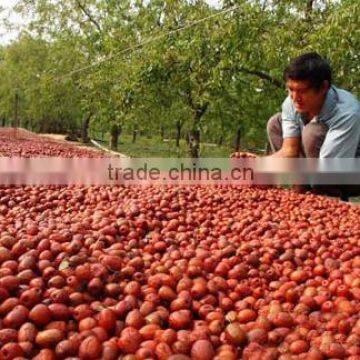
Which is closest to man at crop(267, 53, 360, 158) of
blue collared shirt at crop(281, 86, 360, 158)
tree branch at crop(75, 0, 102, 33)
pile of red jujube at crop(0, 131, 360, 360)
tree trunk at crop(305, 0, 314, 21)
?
blue collared shirt at crop(281, 86, 360, 158)

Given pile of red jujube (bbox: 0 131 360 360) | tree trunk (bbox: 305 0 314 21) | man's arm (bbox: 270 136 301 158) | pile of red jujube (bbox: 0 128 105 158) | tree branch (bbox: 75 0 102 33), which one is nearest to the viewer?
pile of red jujube (bbox: 0 131 360 360)

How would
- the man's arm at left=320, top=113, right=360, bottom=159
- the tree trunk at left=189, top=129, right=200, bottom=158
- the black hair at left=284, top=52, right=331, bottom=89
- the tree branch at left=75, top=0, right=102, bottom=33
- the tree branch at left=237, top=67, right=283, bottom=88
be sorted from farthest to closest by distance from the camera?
the tree branch at left=75, top=0, right=102, bottom=33 < the tree trunk at left=189, top=129, right=200, bottom=158 < the tree branch at left=237, top=67, right=283, bottom=88 < the man's arm at left=320, top=113, right=360, bottom=159 < the black hair at left=284, top=52, right=331, bottom=89

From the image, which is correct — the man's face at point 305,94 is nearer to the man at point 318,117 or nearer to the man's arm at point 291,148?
the man at point 318,117

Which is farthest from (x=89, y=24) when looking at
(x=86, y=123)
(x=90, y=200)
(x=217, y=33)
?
(x=90, y=200)

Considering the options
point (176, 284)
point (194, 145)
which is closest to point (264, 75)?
point (194, 145)

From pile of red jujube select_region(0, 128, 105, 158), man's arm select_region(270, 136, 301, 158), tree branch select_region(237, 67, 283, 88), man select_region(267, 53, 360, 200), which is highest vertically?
tree branch select_region(237, 67, 283, 88)

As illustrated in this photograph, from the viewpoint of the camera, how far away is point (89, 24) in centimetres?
2353

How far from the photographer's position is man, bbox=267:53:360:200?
170 inches

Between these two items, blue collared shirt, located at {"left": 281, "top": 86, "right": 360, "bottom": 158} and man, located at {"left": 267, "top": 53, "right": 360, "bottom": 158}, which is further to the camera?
blue collared shirt, located at {"left": 281, "top": 86, "right": 360, "bottom": 158}

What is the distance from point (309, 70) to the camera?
423 centimetres

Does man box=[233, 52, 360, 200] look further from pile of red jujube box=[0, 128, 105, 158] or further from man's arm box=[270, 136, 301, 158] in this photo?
pile of red jujube box=[0, 128, 105, 158]

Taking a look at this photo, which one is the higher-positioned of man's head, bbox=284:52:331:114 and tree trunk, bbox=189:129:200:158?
man's head, bbox=284:52:331:114

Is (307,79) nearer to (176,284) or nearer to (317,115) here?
(317,115)

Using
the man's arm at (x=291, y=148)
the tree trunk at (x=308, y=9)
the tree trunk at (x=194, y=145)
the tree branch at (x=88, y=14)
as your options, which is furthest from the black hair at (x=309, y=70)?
the tree branch at (x=88, y=14)
